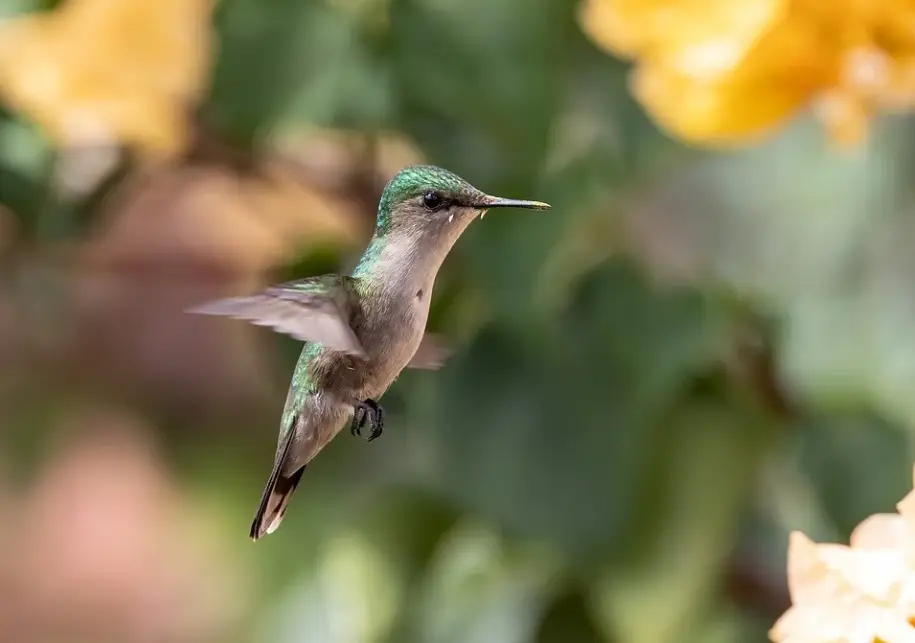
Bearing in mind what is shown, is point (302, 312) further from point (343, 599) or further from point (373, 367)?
point (343, 599)

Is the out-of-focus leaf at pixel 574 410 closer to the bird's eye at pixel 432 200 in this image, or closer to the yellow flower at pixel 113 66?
the yellow flower at pixel 113 66

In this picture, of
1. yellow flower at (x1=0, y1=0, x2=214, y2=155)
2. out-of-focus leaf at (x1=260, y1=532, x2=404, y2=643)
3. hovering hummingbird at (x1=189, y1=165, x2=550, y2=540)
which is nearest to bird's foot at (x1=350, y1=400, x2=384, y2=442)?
hovering hummingbird at (x1=189, y1=165, x2=550, y2=540)

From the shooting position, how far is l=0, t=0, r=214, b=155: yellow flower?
22 cm

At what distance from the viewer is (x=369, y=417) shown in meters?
0.07

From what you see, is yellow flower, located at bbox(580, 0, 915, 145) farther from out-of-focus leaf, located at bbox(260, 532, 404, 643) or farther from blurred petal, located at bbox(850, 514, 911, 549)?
out-of-focus leaf, located at bbox(260, 532, 404, 643)

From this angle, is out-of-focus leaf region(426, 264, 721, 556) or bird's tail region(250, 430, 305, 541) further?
out-of-focus leaf region(426, 264, 721, 556)

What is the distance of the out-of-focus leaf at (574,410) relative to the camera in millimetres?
308

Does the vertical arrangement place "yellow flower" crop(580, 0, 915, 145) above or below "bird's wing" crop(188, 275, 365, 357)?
above

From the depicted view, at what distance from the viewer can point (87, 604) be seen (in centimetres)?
77

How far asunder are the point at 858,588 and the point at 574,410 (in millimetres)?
221

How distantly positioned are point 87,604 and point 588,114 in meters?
0.61

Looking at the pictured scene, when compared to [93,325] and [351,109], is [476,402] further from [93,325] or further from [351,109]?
[93,325]

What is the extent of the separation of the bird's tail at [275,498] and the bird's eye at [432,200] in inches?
0.8

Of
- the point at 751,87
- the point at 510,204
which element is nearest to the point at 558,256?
the point at 751,87
